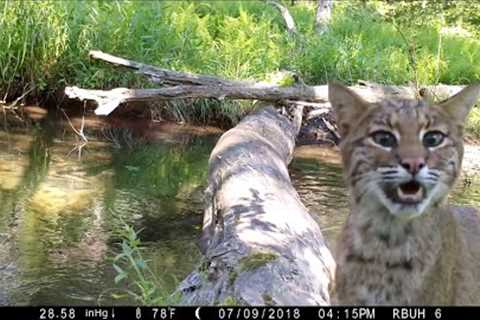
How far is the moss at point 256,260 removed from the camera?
446 cm

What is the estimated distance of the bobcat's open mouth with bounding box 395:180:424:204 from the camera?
343 cm

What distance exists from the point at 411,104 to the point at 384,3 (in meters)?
19.6

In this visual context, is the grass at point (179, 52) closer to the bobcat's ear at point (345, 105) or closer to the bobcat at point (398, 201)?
the bobcat's ear at point (345, 105)

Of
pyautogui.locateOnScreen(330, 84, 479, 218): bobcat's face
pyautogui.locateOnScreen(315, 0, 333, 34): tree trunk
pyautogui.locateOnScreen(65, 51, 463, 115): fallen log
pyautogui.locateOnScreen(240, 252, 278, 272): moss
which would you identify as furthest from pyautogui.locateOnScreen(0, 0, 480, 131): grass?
pyautogui.locateOnScreen(330, 84, 479, 218): bobcat's face

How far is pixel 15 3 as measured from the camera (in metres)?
13.0

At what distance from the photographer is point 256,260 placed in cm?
454

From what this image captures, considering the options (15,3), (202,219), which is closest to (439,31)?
(15,3)

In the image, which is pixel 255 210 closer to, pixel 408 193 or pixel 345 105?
pixel 345 105

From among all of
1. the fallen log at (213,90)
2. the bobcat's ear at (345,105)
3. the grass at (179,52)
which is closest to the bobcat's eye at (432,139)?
the bobcat's ear at (345,105)

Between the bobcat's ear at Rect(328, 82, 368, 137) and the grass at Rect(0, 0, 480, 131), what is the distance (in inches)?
326

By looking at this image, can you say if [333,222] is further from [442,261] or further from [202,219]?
[442,261]

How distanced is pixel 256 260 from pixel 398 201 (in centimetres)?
130

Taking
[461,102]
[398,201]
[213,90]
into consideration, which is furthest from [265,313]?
[213,90]

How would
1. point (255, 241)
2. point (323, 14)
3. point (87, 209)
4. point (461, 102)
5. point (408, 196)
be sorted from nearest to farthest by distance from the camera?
point (408, 196), point (461, 102), point (255, 241), point (87, 209), point (323, 14)
